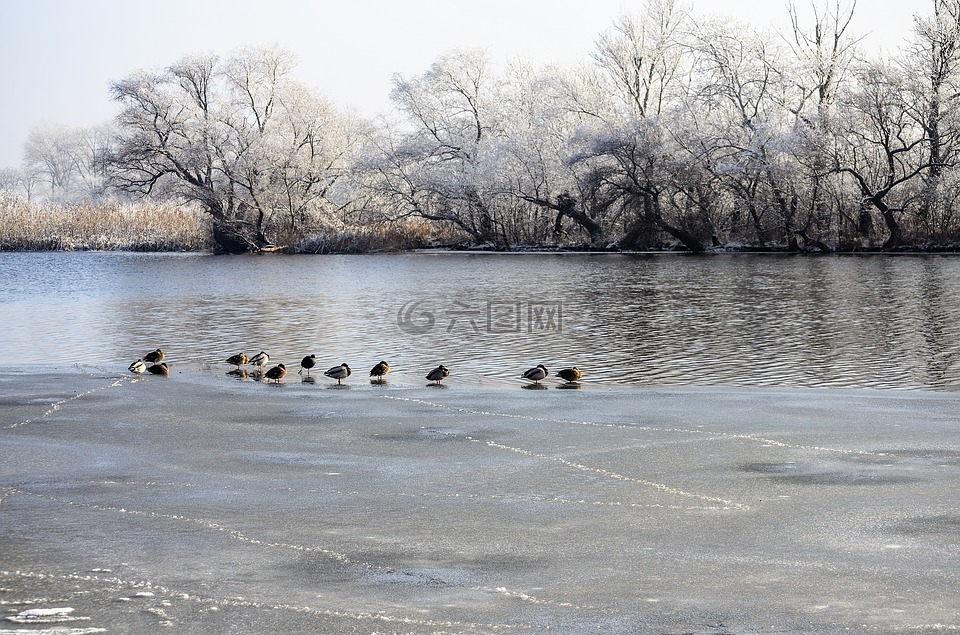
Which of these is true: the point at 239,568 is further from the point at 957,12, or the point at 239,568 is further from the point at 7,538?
the point at 957,12

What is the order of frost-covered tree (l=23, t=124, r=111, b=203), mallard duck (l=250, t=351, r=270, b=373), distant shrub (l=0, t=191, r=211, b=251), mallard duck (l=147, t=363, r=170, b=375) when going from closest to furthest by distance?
1. mallard duck (l=147, t=363, r=170, b=375)
2. mallard duck (l=250, t=351, r=270, b=373)
3. distant shrub (l=0, t=191, r=211, b=251)
4. frost-covered tree (l=23, t=124, r=111, b=203)

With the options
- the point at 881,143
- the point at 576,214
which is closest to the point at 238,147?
the point at 576,214

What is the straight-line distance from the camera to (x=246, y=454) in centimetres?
855

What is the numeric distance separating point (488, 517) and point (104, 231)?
221 ft

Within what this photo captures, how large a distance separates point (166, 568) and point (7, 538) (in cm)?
120

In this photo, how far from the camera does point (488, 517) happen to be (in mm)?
6559

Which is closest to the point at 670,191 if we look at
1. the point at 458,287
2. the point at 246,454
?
the point at 458,287

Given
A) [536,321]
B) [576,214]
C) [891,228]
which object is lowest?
[536,321]

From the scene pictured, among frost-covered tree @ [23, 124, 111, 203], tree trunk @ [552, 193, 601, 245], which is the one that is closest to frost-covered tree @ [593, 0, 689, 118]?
tree trunk @ [552, 193, 601, 245]

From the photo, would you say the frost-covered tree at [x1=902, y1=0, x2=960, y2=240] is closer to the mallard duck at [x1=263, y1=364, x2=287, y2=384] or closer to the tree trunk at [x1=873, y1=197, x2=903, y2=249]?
the tree trunk at [x1=873, y1=197, x2=903, y2=249]

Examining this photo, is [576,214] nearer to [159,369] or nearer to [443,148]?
[443,148]

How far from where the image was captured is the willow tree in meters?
61.8

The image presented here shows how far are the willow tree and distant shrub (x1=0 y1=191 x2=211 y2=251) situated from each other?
11.8ft

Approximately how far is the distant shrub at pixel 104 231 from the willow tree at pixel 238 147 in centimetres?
359
